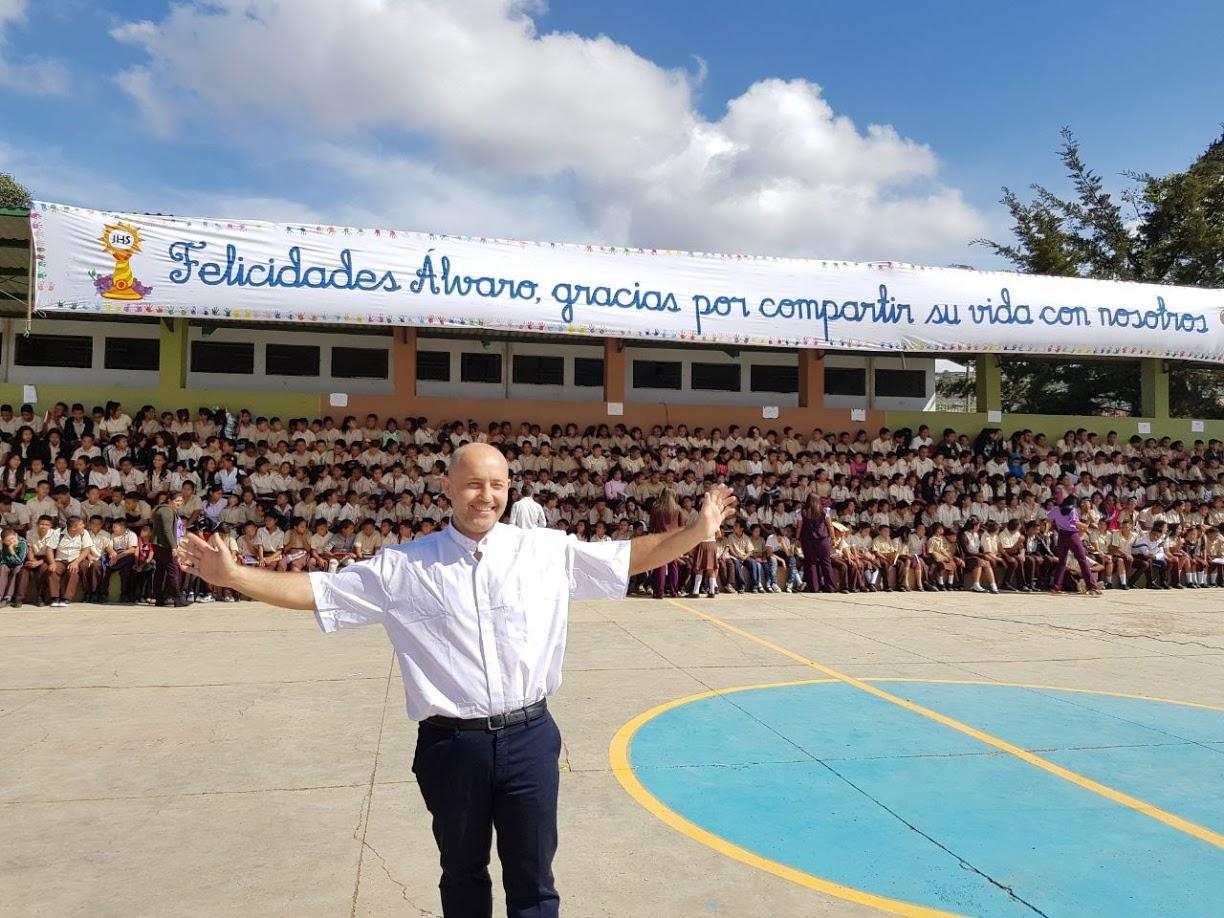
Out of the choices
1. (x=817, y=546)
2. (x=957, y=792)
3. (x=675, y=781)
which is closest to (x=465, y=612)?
(x=675, y=781)

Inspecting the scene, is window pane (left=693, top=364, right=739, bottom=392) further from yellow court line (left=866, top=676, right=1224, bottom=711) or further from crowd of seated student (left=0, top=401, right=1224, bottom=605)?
yellow court line (left=866, top=676, right=1224, bottom=711)

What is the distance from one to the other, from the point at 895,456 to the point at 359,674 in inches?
504

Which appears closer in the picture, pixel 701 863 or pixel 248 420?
pixel 701 863

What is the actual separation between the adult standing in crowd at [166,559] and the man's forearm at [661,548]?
408 inches

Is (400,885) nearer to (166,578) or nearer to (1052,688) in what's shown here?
(1052,688)

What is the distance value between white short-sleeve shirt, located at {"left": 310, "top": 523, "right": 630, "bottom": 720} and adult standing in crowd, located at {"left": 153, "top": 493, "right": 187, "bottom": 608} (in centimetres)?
1011

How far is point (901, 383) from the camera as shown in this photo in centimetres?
2123

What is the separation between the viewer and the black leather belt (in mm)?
2408

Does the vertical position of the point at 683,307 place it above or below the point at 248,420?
above

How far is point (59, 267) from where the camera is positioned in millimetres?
13234

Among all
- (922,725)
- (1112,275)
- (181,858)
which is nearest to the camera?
(181,858)

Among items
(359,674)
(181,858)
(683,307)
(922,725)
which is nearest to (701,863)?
(181,858)

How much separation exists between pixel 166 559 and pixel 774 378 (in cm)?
1394

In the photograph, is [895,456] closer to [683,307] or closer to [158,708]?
[683,307]
